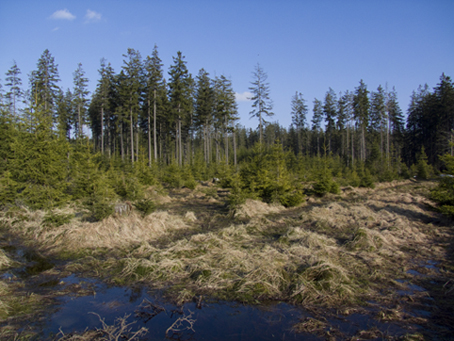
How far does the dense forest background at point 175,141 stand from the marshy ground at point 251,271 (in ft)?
6.13

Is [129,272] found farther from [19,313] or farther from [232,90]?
[232,90]

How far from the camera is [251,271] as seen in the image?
613cm

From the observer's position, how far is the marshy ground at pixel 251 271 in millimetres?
4430

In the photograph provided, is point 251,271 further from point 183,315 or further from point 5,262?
point 5,262

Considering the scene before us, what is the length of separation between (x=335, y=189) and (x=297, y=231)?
13.8m

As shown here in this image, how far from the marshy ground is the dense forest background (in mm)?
1868

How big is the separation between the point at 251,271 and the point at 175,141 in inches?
1654

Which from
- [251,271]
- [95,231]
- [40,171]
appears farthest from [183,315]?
[40,171]

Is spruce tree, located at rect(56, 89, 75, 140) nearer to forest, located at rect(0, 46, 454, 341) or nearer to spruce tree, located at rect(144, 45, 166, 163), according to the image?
spruce tree, located at rect(144, 45, 166, 163)

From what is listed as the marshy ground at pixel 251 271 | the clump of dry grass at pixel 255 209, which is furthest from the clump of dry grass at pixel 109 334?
the clump of dry grass at pixel 255 209

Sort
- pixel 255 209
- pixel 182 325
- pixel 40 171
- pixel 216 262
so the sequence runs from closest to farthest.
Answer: pixel 182 325
pixel 216 262
pixel 40 171
pixel 255 209

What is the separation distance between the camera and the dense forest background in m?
12.0

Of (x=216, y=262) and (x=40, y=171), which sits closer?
(x=216, y=262)

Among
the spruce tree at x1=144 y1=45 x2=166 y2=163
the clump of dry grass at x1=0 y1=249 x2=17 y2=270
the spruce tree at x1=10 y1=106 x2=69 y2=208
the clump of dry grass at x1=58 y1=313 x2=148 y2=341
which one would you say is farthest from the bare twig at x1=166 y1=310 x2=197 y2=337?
the spruce tree at x1=144 y1=45 x2=166 y2=163
